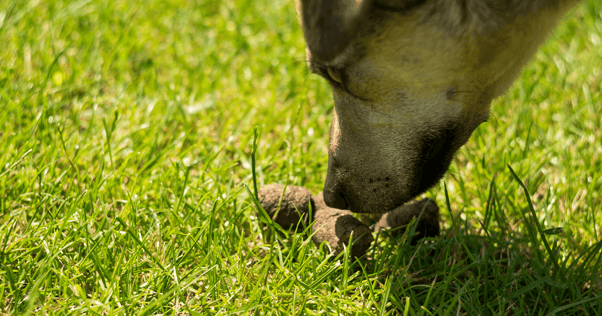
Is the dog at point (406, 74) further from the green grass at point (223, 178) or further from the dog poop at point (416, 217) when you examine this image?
the green grass at point (223, 178)

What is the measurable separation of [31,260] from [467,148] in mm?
2836

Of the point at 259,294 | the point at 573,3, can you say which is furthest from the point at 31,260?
the point at 573,3

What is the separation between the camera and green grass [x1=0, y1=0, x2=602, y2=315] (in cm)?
225

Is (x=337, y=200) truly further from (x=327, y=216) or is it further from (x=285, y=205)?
(x=285, y=205)

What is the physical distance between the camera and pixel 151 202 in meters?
2.88

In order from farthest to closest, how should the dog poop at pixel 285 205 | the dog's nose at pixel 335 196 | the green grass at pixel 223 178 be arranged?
1. the dog poop at pixel 285 205
2. the dog's nose at pixel 335 196
3. the green grass at pixel 223 178

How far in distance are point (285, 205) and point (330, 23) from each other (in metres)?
1.11

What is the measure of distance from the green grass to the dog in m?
0.38

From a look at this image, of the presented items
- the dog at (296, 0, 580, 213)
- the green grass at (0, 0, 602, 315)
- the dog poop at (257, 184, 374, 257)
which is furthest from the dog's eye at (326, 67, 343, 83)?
the green grass at (0, 0, 602, 315)

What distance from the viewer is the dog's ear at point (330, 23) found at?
1826 mm

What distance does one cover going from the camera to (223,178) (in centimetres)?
313

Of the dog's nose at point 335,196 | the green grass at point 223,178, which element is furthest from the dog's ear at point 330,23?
the green grass at point 223,178

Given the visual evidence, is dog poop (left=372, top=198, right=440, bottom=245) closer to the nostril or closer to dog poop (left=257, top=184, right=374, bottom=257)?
dog poop (left=257, top=184, right=374, bottom=257)

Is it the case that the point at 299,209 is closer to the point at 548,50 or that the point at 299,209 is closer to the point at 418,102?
the point at 418,102
